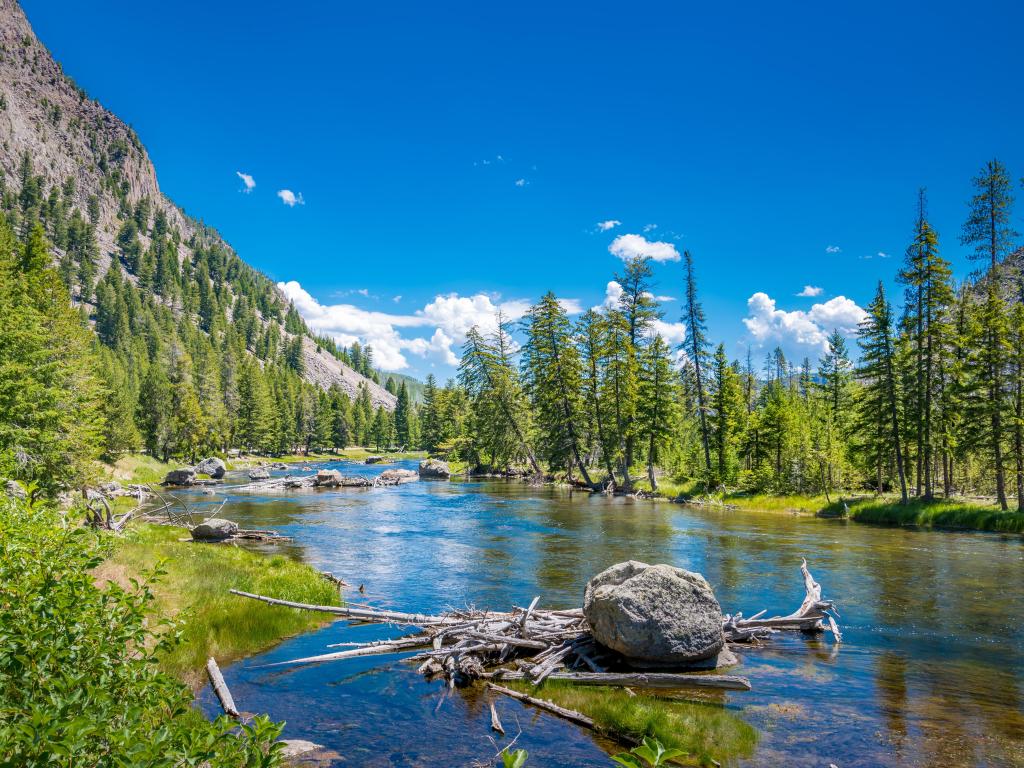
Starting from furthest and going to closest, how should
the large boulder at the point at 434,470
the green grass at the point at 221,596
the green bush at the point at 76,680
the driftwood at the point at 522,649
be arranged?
the large boulder at the point at 434,470, the green grass at the point at 221,596, the driftwood at the point at 522,649, the green bush at the point at 76,680

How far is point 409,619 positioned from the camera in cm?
1322

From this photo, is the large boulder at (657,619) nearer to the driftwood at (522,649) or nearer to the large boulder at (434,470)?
the driftwood at (522,649)

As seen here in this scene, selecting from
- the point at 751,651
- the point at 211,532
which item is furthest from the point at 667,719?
the point at 211,532

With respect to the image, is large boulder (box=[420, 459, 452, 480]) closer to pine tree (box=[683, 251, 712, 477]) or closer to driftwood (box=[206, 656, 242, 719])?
pine tree (box=[683, 251, 712, 477])

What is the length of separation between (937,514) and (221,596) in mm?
35934

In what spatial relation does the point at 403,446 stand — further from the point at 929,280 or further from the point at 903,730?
the point at 903,730

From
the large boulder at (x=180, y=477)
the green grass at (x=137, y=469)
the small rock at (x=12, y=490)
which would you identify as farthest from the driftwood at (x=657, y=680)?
the large boulder at (x=180, y=477)

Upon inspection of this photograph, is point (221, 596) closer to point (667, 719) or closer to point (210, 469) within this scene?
point (667, 719)

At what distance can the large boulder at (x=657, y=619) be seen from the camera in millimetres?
11164

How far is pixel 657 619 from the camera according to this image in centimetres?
1127

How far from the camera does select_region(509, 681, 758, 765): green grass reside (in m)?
8.51

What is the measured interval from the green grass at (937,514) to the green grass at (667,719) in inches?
1174

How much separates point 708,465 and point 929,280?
21318 millimetres

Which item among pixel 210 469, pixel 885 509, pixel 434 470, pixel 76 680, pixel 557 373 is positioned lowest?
pixel 885 509
